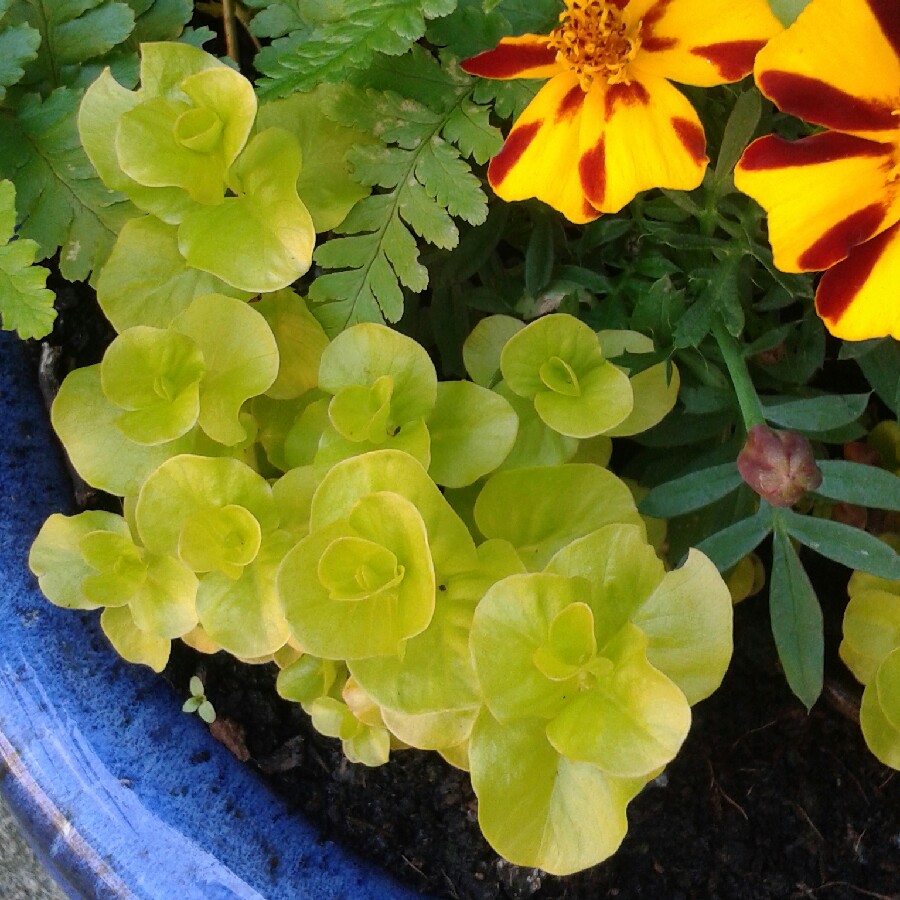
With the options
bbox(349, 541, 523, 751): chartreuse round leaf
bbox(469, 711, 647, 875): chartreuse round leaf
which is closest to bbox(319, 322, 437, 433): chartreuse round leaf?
bbox(349, 541, 523, 751): chartreuse round leaf

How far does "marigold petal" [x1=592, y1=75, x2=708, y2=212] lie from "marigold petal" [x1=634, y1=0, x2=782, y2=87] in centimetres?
1

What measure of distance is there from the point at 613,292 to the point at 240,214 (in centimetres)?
29

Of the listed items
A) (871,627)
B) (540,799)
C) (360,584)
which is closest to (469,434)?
(360,584)

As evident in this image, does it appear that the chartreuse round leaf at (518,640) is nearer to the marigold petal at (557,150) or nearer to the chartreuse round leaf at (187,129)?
the marigold petal at (557,150)

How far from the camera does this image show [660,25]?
601 mm

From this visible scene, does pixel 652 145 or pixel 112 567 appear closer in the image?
pixel 652 145

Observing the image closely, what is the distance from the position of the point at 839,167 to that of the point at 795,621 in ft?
1.03

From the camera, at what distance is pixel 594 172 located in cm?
60

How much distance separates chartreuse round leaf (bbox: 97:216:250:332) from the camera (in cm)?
68

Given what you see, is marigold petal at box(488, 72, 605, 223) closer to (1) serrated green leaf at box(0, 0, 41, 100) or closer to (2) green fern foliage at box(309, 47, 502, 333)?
(2) green fern foliage at box(309, 47, 502, 333)

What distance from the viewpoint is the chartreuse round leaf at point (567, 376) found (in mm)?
637

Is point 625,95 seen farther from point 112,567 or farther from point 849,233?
point 112,567

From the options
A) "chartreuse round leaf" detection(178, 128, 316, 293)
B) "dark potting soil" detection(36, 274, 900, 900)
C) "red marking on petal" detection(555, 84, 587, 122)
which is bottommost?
"dark potting soil" detection(36, 274, 900, 900)

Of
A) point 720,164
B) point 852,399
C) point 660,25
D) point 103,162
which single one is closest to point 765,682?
point 852,399
